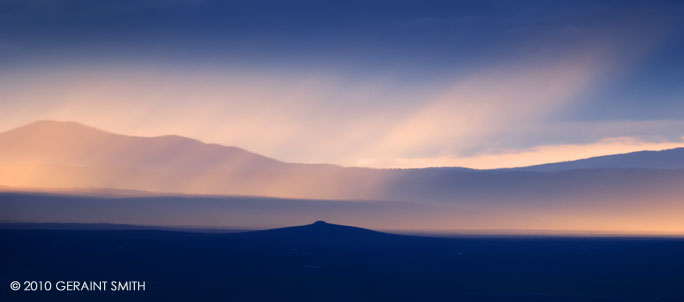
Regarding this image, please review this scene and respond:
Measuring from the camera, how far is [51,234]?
583ft

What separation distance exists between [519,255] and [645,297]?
222 ft

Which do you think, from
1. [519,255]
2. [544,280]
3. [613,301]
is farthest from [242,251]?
[613,301]

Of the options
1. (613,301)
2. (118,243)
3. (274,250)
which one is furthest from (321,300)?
(118,243)

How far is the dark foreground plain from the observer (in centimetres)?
7844

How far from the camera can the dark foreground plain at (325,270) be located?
257 feet

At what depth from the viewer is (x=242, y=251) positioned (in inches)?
5782

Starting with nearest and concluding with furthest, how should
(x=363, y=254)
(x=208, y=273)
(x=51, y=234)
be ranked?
(x=208, y=273) → (x=363, y=254) → (x=51, y=234)

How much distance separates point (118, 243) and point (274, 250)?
34644mm

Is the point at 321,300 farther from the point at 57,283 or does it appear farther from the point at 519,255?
the point at 519,255

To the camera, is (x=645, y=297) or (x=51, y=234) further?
(x=51, y=234)

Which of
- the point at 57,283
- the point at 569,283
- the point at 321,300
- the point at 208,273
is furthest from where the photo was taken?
the point at 208,273

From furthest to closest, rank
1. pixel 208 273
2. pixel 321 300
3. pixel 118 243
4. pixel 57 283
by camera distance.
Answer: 1. pixel 118 243
2. pixel 208 273
3. pixel 57 283
4. pixel 321 300

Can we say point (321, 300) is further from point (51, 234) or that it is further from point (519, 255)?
point (51, 234)

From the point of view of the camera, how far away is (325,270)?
109 meters
